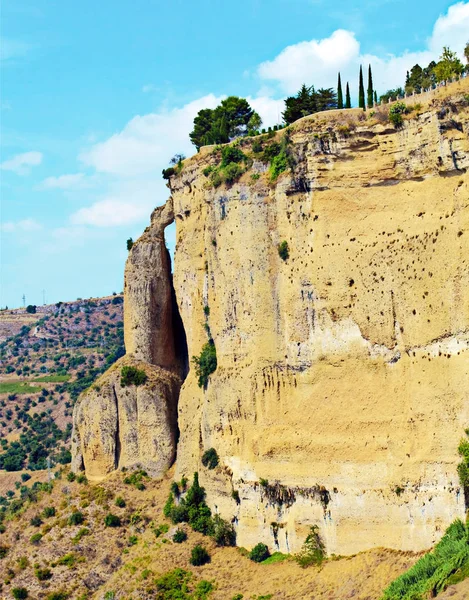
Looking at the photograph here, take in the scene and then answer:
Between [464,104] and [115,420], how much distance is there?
27.9 metres

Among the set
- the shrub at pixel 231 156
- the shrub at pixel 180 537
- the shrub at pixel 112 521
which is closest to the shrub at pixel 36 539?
the shrub at pixel 112 521

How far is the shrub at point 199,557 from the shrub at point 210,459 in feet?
14.4

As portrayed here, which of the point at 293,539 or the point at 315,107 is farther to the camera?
the point at 315,107

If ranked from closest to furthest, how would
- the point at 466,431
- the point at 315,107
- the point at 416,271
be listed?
the point at 466,431 → the point at 416,271 → the point at 315,107

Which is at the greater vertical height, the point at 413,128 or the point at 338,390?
the point at 413,128

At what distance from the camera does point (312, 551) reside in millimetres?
44781

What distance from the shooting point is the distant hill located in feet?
340

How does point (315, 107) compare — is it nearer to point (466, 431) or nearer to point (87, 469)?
point (466, 431)

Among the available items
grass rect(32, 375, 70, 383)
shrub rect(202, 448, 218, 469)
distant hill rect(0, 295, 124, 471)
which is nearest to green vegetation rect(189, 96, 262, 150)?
shrub rect(202, 448, 218, 469)

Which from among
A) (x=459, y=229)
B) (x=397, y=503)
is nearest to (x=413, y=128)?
(x=459, y=229)

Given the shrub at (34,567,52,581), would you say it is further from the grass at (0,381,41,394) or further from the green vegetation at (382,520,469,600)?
the grass at (0,381,41,394)

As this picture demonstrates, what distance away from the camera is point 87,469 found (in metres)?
58.4

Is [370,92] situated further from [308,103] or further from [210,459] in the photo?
[210,459]

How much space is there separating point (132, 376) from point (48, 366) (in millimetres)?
74840
